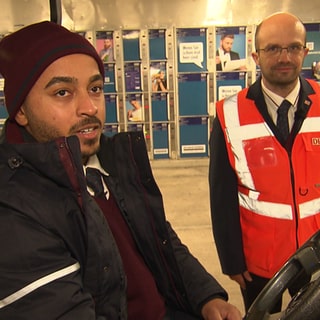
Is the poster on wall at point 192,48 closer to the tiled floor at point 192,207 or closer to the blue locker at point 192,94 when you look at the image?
the blue locker at point 192,94

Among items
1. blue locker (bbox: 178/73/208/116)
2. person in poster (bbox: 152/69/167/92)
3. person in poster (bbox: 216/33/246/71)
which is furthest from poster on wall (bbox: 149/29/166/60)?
person in poster (bbox: 216/33/246/71)

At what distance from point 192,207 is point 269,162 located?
9.67ft

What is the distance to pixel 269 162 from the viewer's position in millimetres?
1643

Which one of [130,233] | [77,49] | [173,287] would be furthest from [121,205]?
[77,49]

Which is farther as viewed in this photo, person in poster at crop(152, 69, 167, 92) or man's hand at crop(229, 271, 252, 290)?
person in poster at crop(152, 69, 167, 92)

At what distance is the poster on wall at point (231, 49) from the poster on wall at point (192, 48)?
0.21m

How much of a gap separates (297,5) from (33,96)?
5.56 m

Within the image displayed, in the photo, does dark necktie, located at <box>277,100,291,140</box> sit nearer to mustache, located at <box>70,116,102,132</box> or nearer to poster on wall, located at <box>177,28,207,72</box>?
mustache, located at <box>70,116,102,132</box>

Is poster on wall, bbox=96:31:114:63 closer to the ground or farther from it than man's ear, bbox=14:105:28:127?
farther from it

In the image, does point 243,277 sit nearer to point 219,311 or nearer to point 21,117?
point 219,311

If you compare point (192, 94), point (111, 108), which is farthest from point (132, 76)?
point (192, 94)

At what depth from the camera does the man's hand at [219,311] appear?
1.18 metres

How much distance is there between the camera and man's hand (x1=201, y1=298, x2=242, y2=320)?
3.88 feet

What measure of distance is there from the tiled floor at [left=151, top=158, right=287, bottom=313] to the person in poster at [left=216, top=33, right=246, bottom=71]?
149 cm
